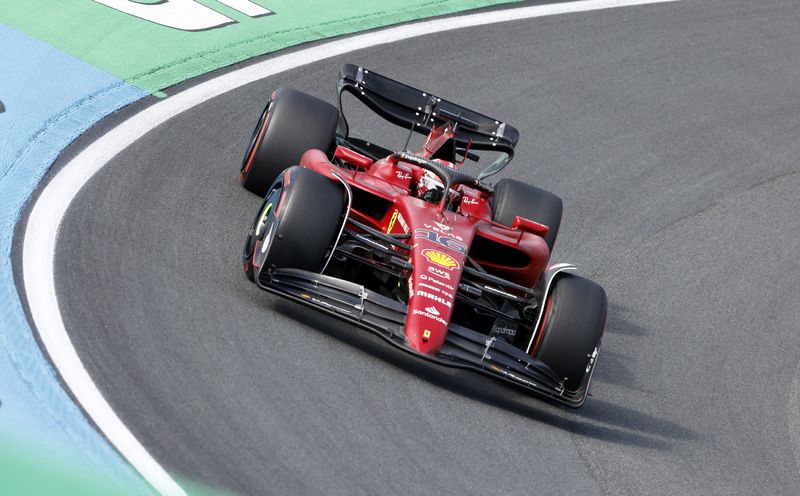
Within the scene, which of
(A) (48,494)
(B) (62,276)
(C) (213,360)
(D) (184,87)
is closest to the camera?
(A) (48,494)

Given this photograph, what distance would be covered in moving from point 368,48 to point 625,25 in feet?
15.0

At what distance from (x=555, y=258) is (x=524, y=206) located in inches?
54.4

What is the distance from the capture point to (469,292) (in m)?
8.20

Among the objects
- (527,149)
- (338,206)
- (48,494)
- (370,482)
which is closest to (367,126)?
(527,149)

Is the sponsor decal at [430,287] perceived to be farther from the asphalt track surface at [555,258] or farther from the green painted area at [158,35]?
the green painted area at [158,35]

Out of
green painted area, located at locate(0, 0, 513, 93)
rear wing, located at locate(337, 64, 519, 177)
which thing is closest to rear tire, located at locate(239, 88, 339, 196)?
rear wing, located at locate(337, 64, 519, 177)

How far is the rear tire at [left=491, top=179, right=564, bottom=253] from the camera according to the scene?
970 cm

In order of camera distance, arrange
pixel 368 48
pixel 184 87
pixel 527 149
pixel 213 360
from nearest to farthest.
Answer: pixel 213 360, pixel 184 87, pixel 527 149, pixel 368 48

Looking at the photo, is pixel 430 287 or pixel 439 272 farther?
pixel 439 272

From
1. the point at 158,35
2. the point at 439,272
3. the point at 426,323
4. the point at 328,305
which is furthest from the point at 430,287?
the point at 158,35

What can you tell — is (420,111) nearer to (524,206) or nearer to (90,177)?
(524,206)

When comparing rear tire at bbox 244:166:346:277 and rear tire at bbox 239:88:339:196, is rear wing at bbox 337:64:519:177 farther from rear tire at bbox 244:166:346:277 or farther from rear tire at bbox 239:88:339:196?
rear tire at bbox 244:166:346:277

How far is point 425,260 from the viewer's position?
8.00m

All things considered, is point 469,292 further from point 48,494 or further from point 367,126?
point 367,126
